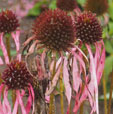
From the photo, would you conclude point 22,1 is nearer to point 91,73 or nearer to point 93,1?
point 93,1

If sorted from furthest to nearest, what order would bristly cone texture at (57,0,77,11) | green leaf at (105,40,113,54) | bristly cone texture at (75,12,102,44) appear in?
green leaf at (105,40,113,54)
bristly cone texture at (57,0,77,11)
bristly cone texture at (75,12,102,44)

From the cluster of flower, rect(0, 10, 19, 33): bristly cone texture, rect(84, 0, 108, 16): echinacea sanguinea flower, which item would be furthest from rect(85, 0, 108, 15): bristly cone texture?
the cluster of flower

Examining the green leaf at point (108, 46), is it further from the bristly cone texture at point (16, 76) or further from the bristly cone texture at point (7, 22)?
the bristly cone texture at point (16, 76)

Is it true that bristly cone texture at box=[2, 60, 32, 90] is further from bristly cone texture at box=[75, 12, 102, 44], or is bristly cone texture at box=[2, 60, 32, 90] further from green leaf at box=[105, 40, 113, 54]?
green leaf at box=[105, 40, 113, 54]

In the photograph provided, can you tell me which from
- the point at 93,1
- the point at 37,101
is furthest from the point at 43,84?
the point at 93,1

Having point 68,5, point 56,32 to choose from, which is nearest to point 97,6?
point 68,5

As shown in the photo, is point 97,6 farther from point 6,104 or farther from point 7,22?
point 6,104
